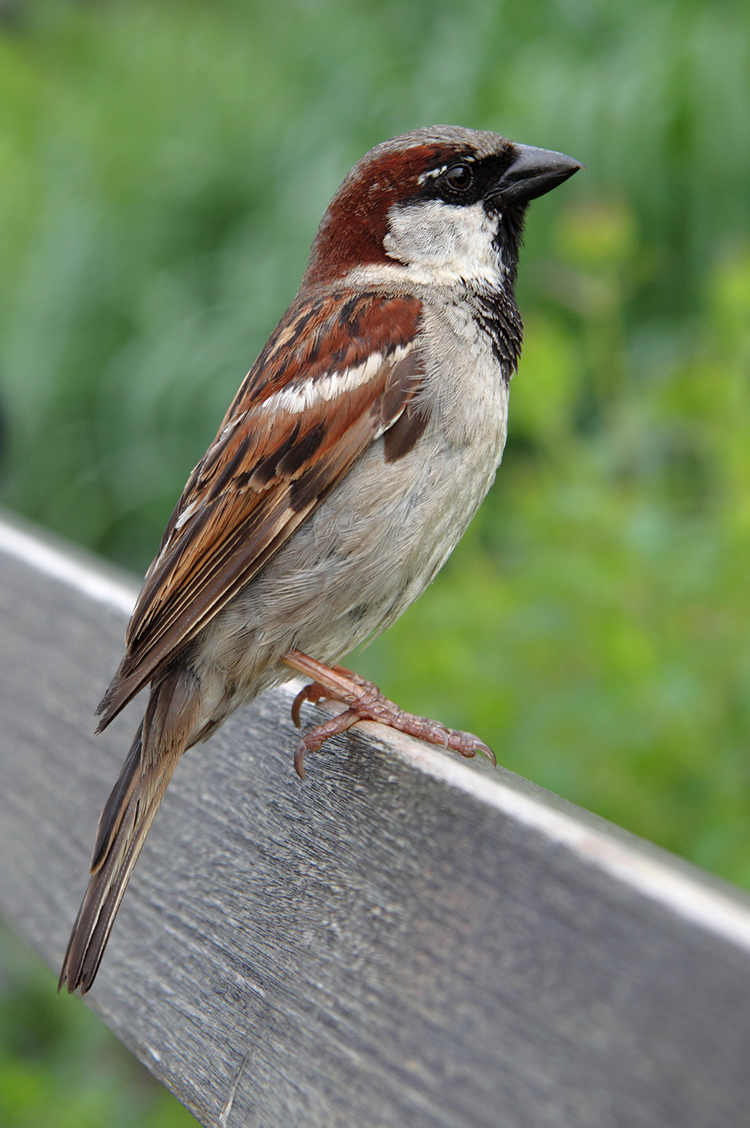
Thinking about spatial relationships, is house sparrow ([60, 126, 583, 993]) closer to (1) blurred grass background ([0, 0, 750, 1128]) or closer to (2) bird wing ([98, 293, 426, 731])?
(2) bird wing ([98, 293, 426, 731])

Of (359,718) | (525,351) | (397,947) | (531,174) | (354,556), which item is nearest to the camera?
(397,947)

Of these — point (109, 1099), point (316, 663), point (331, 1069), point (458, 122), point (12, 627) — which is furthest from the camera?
point (458, 122)

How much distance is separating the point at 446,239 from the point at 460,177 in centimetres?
11

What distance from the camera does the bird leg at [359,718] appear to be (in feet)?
4.03

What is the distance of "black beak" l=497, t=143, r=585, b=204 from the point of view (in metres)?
1.73

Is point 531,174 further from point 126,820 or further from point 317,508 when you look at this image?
point 126,820

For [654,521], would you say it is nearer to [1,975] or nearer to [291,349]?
[291,349]

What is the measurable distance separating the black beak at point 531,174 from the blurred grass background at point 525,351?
53 cm

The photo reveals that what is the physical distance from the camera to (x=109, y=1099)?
212cm

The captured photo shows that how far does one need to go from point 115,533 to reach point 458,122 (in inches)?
67.2

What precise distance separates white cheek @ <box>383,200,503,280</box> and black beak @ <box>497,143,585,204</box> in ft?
0.16

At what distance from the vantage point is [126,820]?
1.33 m

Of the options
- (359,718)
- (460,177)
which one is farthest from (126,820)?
(460,177)

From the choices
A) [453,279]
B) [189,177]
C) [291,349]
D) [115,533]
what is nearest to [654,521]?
[453,279]
